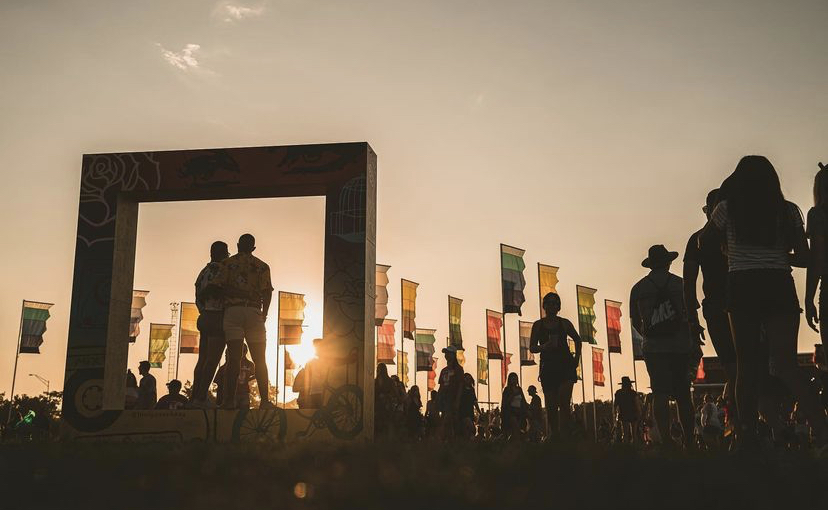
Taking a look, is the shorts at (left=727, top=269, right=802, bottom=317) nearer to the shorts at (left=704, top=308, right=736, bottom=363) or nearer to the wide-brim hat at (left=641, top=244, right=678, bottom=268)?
the shorts at (left=704, top=308, right=736, bottom=363)

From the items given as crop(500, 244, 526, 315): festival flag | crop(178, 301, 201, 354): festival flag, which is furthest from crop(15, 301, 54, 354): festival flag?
crop(500, 244, 526, 315): festival flag

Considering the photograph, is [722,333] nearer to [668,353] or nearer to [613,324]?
[668,353]

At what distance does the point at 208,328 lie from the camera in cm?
1016

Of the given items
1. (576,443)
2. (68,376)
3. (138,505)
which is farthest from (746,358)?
(68,376)

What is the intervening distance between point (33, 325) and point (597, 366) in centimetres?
3105

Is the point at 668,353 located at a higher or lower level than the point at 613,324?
lower

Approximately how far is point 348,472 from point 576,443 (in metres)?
1.98

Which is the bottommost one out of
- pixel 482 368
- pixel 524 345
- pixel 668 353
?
pixel 668 353

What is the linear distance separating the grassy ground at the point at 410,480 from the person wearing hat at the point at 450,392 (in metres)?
10.3

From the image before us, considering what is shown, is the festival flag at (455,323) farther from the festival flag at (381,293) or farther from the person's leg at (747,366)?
the person's leg at (747,366)

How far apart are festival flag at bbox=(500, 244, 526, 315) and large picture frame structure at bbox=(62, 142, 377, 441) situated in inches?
754

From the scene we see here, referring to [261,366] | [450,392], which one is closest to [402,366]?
[450,392]

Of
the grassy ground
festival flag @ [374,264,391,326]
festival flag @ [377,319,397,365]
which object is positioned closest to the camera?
the grassy ground

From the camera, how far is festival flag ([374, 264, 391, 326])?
31.6 metres
